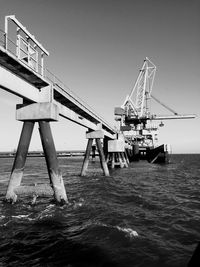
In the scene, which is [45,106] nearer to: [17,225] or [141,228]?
[17,225]

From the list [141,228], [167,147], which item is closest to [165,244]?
[141,228]

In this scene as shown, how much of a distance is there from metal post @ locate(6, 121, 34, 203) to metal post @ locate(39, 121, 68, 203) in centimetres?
89

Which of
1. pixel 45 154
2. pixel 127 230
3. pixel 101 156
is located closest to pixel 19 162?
pixel 45 154

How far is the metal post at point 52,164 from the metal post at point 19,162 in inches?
35.0

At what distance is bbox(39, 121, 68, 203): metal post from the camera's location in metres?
14.1

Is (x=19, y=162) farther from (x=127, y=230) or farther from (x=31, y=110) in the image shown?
(x=127, y=230)

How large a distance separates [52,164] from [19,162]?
7.11 ft

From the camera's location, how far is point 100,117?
102 feet

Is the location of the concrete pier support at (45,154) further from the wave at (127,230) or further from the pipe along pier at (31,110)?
the wave at (127,230)

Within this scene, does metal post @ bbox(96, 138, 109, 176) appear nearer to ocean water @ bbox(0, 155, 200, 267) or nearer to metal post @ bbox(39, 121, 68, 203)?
ocean water @ bbox(0, 155, 200, 267)

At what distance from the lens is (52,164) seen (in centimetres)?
1427

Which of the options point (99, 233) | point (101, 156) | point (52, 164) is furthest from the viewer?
point (101, 156)

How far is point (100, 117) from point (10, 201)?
1907 centimetres

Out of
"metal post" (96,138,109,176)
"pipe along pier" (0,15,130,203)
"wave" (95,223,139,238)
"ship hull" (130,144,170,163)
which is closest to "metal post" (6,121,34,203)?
"pipe along pier" (0,15,130,203)
